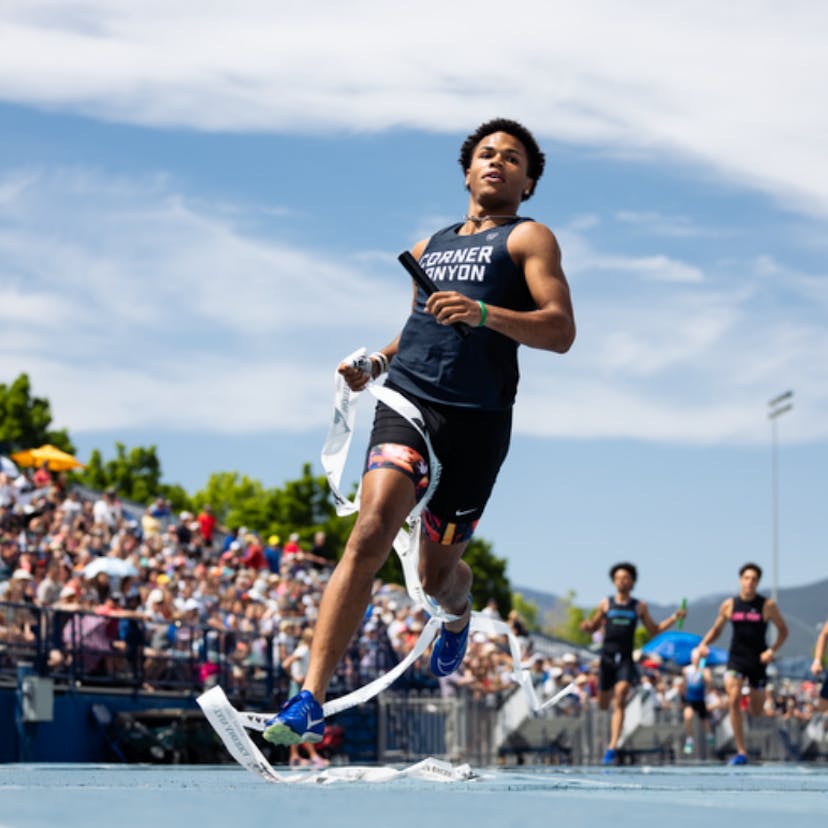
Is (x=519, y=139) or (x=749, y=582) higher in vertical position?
(x=519, y=139)

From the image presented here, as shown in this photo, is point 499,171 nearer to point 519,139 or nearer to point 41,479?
point 519,139

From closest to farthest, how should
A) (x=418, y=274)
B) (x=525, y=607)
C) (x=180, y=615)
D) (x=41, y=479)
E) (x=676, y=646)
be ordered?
(x=418, y=274) → (x=180, y=615) → (x=676, y=646) → (x=41, y=479) → (x=525, y=607)

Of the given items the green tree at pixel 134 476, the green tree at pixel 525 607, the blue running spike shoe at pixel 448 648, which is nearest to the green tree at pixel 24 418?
the green tree at pixel 134 476

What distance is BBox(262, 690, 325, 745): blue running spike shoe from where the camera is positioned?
4684 mm

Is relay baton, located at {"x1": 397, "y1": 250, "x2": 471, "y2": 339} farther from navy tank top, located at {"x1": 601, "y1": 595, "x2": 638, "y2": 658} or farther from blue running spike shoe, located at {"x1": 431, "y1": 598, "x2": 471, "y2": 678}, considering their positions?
navy tank top, located at {"x1": 601, "y1": 595, "x2": 638, "y2": 658}

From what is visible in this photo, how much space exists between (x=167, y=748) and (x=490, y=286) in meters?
11.0

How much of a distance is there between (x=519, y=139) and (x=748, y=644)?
8730mm

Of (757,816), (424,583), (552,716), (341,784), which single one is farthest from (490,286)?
(552,716)

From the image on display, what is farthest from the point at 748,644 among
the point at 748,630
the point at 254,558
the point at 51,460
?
the point at 51,460

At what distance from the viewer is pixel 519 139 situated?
20.0 ft

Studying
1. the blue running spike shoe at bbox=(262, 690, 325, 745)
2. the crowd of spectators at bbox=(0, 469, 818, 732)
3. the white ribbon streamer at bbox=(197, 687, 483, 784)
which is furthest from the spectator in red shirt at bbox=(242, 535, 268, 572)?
the blue running spike shoe at bbox=(262, 690, 325, 745)

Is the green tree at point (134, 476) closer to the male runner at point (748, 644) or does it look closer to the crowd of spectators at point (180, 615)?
the crowd of spectators at point (180, 615)

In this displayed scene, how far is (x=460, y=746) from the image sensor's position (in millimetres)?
19875

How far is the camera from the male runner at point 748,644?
13.8m
